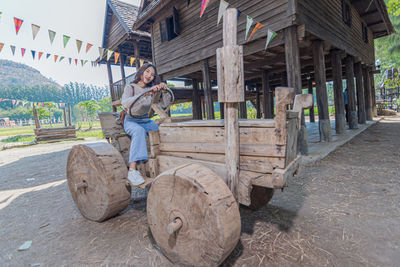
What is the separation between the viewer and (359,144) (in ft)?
20.0

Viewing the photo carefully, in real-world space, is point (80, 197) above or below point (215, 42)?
below

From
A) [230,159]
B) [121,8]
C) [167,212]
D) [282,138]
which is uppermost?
[121,8]

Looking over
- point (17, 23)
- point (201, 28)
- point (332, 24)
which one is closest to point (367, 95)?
point (332, 24)

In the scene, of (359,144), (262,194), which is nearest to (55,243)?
(262,194)

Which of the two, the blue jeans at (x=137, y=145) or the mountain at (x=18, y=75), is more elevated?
the mountain at (x=18, y=75)

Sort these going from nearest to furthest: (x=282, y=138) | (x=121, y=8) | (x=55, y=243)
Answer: (x=282, y=138) → (x=55, y=243) → (x=121, y=8)

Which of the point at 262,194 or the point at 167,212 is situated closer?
the point at 167,212

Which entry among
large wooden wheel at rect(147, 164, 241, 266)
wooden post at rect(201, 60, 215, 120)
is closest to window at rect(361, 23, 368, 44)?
wooden post at rect(201, 60, 215, 120)

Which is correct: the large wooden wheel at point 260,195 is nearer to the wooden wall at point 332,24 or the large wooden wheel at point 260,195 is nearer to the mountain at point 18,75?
the wooden wall at point 332,24

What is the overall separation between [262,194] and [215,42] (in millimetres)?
6001

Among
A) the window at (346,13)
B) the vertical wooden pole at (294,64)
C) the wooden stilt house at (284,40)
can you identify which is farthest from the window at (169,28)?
the window at (346,13)

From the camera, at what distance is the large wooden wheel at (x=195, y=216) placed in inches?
53.9

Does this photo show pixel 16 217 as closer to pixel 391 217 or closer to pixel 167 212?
pixel 167 212

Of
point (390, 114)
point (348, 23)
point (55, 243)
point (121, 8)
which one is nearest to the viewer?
point (55, 243)
